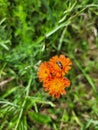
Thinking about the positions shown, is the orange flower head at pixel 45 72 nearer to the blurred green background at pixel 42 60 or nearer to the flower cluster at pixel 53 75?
the flower cluster at pixel 53 75

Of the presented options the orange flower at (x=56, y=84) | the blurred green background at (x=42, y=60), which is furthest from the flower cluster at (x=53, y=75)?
the blurred green background at (x=42, y=60)

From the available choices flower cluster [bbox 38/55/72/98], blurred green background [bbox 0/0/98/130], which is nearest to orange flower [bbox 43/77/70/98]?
flower cluster [bbox 38/55/72/98]

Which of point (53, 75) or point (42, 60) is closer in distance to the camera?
point (53, 75)

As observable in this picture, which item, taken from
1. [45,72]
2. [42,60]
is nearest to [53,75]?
[45,72]

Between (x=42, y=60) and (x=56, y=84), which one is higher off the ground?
(x=42, y=60)

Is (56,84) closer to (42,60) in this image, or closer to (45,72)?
(45,72)

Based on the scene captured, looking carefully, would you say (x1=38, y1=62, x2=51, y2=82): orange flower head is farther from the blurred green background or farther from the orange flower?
the blurred green background

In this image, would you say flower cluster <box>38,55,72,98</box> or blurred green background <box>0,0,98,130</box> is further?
blurred green background <box>0,0,98,130</box>

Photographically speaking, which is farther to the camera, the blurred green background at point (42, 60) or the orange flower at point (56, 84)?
the blurred green background at point (42, 60)

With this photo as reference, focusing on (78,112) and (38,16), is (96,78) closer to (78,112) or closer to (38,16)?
(78,112)
